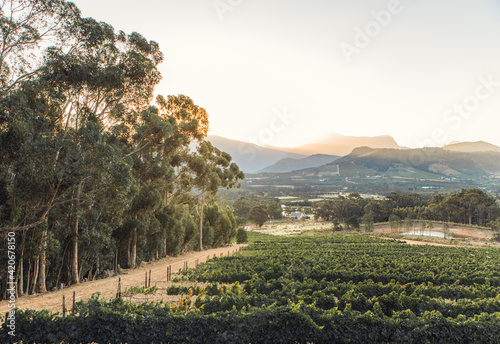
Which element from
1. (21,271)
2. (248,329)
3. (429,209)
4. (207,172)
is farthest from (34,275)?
(429,209)

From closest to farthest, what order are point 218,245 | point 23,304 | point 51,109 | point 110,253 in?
point 23,304 → point 51,109 → point 110,253 → point 218,245

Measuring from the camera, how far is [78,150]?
13.9 meters

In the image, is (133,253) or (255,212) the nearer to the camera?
(133,253)

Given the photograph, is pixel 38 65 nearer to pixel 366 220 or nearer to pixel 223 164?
pixel 223 164

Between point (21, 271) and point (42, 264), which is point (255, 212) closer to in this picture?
point (42, 264)

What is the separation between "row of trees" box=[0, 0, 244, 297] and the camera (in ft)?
45.0

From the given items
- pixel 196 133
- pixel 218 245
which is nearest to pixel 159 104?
pixel 196 133

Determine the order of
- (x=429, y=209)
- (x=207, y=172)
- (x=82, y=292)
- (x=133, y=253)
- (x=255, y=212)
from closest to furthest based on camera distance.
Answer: (x=82, y=292)
(x=133, y=253)
(x=207, y=172)
(x=429, y=209)
(x=255, y=212)

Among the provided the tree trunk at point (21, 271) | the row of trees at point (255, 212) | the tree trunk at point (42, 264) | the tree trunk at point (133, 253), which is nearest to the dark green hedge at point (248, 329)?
the tree trunk at point (21, 271)

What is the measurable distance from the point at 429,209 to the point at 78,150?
90.4m

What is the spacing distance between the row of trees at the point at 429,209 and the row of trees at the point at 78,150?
204 ft

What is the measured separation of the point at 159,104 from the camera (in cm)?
2997

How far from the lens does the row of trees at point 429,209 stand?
76.6m

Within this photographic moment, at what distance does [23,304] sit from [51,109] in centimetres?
1004
